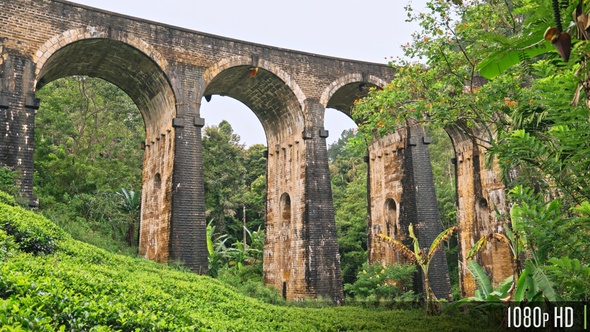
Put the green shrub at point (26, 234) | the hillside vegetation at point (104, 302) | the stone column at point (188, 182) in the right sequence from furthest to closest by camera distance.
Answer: the stone column at point (188, 182) < the green shrub at point (26, 234) < the hillside vegetation at point (104, 302)

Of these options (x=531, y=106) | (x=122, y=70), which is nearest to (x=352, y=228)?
(x=122, y=70)

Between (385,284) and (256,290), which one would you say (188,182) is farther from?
(385,284)

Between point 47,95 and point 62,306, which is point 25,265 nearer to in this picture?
point 62,306

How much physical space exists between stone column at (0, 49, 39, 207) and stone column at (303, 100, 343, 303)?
7410 millimetres

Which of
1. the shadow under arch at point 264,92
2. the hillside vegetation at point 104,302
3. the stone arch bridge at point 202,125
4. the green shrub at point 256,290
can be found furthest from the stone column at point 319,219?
the hillside vegetation at point 104,302

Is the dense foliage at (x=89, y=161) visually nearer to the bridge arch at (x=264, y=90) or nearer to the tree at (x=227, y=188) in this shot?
the tree at (x=227, y=188)

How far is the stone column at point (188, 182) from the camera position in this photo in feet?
42.4

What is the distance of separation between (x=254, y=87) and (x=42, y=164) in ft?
28.1

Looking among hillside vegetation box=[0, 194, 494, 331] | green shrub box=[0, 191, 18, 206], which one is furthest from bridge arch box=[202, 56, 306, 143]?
hillside vegetation box=[0, 194, 494, 331]

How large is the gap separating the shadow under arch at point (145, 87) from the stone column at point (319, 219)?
416 centimetres

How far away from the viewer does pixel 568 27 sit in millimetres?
2748

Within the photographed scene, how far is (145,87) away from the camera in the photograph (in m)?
14.7

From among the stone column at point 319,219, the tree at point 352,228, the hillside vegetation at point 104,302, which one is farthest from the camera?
the tree at point 352,228

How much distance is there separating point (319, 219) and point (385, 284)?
2.91 m
